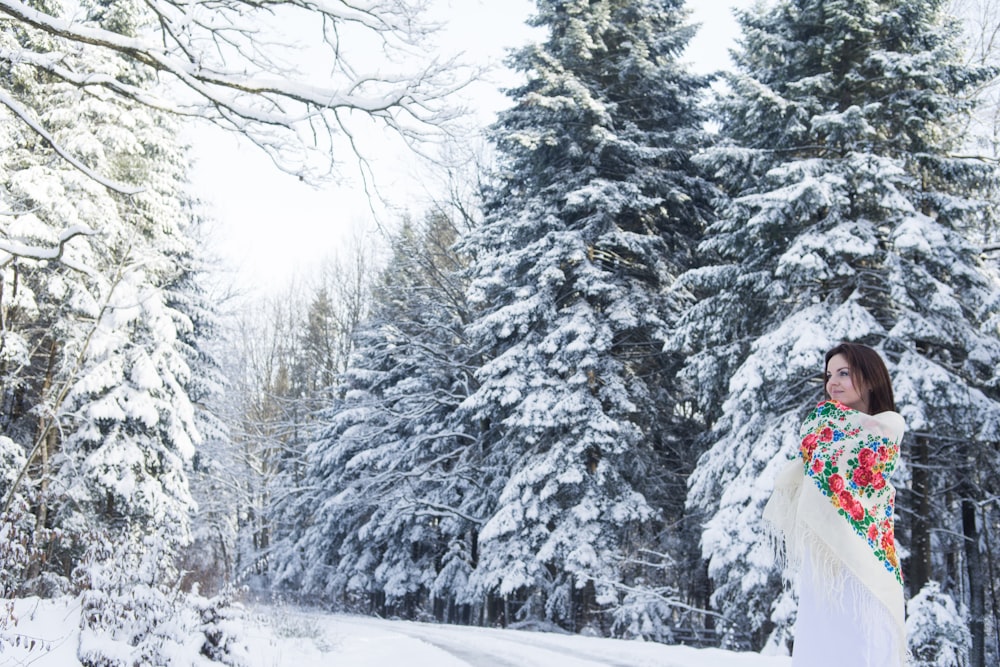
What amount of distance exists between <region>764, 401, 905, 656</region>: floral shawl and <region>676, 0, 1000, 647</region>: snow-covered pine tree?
7290 millimetres

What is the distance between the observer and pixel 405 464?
23.2m

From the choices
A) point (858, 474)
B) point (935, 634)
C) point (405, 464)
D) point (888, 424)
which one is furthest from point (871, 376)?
point (405, 464)

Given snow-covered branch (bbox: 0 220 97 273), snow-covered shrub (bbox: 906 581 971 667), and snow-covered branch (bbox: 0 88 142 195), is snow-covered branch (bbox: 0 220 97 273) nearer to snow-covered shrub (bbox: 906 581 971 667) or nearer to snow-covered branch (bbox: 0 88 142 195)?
snow-covered branch (bbox: 0 88 142 195)

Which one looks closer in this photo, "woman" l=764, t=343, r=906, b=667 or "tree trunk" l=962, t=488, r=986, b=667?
"woman" l=764, t=343, r=906, b=667

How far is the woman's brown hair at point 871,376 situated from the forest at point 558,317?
369 centimetres

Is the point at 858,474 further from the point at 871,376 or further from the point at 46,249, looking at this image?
the point at 46,249

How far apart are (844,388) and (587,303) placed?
13519 millimetres

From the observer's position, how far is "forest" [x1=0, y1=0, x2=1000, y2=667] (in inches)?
268

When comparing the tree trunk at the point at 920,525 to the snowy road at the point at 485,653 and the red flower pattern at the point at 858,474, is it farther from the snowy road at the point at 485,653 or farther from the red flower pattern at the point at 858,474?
the red flower pattern at the point at 858,474

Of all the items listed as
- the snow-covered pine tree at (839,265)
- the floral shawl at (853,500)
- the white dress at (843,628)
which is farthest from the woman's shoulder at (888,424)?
the snow-covered pine tree at (839,265)

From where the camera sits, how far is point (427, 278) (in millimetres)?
24125

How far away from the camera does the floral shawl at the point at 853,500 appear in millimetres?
3338

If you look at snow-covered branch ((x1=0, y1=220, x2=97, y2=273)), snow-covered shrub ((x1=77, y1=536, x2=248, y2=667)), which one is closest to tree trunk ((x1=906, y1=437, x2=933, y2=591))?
snow-covered shrub ((x1=77, y1=536, x2=248, y2=667))

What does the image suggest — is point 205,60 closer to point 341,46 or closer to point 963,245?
point 341,46
